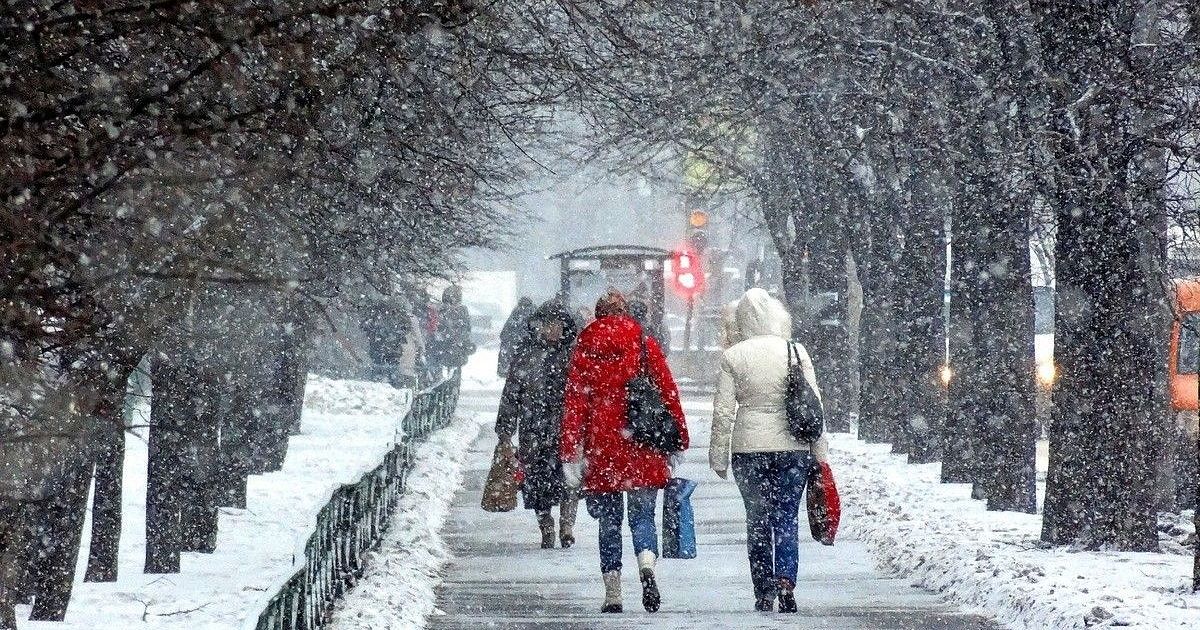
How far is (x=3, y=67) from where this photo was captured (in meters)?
5.82

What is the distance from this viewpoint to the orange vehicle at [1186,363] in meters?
19.2

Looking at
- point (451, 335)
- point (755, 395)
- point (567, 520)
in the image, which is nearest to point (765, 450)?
point (755, 395)

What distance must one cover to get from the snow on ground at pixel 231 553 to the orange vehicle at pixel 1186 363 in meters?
7.89

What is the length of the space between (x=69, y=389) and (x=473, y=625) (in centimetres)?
310

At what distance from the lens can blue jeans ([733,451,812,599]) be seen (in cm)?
1030

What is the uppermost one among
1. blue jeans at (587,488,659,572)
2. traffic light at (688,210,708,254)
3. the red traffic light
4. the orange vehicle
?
traffic light at (688,210,708,254)

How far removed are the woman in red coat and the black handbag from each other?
1.8 inches

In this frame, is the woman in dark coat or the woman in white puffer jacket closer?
the woman in white puffer jacket

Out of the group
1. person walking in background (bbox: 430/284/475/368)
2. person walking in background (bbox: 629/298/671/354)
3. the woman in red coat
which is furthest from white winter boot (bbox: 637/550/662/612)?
person walking in background (bbox: 430/284/475/368)

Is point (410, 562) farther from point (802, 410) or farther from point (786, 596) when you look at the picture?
point (802, 410)

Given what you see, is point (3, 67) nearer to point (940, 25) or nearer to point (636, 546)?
point (636, 546)

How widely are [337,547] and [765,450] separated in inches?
88.8

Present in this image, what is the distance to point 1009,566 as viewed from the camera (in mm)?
11070

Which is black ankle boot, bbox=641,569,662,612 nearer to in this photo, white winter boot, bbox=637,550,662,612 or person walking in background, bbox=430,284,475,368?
white winter boot, bbox=637,550,662,612
